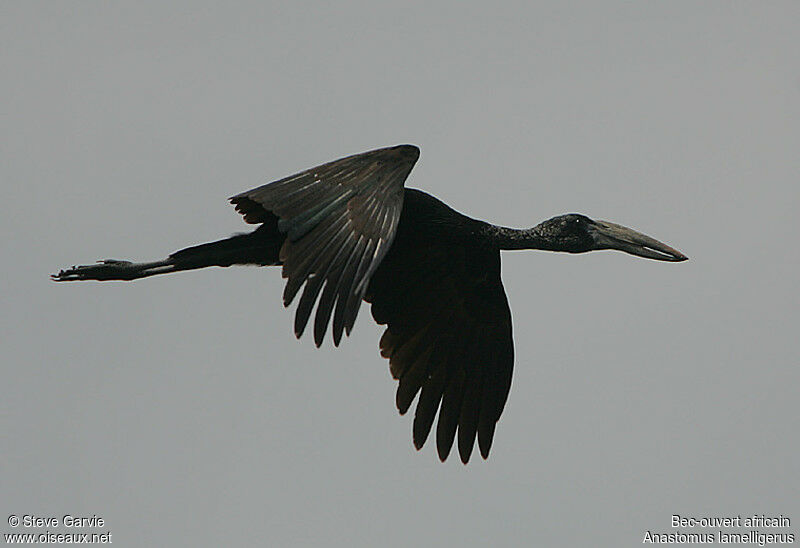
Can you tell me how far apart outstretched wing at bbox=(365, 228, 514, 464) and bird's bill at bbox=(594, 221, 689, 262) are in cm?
88

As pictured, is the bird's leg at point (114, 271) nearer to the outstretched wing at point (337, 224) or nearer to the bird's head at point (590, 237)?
the outstretched wing at point (337, 224)

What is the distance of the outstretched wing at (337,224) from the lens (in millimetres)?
9266

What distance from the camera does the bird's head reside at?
487 inches

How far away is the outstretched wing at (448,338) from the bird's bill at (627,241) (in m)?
0.88

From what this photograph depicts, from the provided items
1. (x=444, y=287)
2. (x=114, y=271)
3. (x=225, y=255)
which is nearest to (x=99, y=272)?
(x=114, y=271)

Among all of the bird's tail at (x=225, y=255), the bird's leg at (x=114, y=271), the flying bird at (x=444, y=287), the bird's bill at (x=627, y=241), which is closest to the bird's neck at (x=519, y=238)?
the flying bird at (x=444, y=287)

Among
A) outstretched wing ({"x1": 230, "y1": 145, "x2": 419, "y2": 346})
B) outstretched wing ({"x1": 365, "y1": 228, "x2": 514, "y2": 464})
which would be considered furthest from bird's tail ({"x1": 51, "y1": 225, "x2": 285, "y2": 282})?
outstretched wing ({"x1": 230, "y1": 145, "x2": 419, "y2": 346})

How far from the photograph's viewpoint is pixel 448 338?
12562 mm

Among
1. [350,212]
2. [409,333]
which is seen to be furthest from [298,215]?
[409,333]

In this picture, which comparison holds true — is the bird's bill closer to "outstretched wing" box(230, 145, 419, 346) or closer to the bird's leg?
"outstretched wing" box(230, 145, 419, 346)

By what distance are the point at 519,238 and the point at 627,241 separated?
92cm

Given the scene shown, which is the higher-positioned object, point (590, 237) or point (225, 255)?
point (590, 237)

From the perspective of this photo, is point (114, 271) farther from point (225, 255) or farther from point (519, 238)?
point (519, 238)

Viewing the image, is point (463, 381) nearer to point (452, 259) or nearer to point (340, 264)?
point (452, 259)
